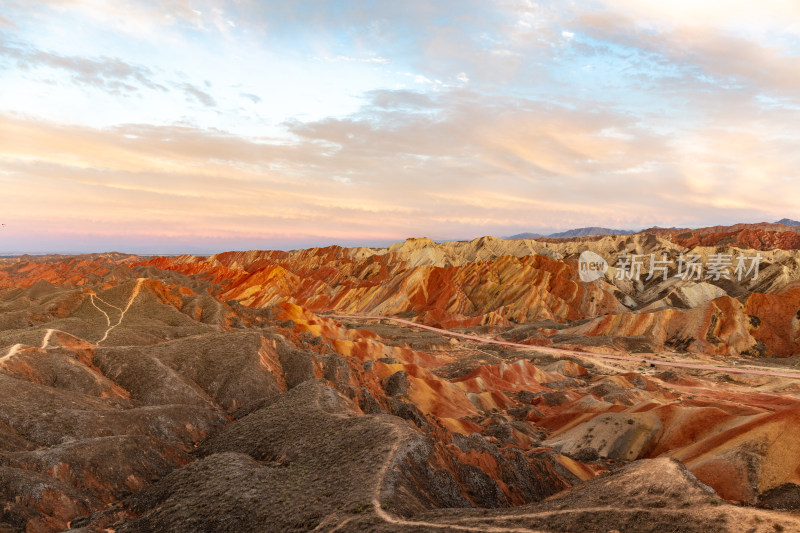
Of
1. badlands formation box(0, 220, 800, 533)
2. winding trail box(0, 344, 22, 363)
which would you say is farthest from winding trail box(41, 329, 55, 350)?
winding trail box(0, 344, 22, 363)

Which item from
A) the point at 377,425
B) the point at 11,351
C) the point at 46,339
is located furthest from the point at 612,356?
the point at 11,351

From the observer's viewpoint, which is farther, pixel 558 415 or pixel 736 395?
pixel 736 395

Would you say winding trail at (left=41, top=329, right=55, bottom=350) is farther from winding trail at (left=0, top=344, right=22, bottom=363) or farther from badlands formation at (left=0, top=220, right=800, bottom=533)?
winding trail at (left=0, top=344, right=22, bottom=363)

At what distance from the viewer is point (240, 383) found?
42594 mm

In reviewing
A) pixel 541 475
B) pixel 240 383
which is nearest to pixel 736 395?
pixel 541 475

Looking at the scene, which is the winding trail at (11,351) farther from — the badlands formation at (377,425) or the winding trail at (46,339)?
the winding trail at (46,339)

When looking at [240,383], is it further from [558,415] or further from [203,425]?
[558,415]

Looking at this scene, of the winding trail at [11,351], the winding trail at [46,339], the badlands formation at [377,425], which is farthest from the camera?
the winding trail at [46,339]

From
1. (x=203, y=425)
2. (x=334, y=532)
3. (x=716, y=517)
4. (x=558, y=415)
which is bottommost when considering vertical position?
(x=558, y=415)

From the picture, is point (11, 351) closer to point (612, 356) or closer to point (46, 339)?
point (46, 339)

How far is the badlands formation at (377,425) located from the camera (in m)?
20.5

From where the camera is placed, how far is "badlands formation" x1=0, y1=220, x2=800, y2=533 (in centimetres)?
2055

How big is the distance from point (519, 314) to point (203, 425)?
105105 millimetres

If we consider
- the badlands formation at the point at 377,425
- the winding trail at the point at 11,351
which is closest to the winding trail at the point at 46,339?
the badlands formation at the point at 377,425
